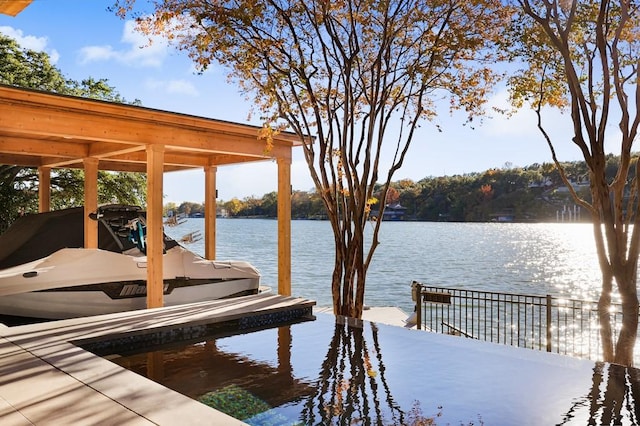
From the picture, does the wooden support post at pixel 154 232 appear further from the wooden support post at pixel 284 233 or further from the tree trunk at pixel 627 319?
the tree trunk at pixel 627 319

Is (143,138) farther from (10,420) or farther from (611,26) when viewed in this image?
(611,26)

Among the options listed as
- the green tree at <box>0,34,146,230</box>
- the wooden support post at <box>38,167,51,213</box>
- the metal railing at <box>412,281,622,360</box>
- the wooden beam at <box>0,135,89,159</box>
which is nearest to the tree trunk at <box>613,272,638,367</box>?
the metal railing at <box>412,281,622,360</box>

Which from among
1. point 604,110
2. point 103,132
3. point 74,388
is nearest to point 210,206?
point 103,132

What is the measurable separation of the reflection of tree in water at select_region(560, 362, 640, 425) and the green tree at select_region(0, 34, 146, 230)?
615 inches

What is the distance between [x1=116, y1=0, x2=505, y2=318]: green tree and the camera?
7266mm

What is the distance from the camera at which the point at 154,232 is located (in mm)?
7297

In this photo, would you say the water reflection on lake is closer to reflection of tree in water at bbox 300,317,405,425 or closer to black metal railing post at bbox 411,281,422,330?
reflection of tree in water at bbox 300,317,405,425

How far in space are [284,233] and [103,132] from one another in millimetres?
3212

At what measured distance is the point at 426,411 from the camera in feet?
13.2

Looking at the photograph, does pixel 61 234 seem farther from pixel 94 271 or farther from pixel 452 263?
pixel 452 263

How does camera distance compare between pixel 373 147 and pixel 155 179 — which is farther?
pixel 373 147

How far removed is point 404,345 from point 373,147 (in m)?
3.14

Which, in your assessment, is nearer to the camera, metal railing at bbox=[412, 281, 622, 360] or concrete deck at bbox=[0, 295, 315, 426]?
concrete deck at bbox=[0, 295, 315, 426]

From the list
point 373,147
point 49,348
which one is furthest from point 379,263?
point 49,348
